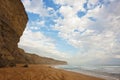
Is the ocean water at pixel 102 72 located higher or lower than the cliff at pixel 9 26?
lower

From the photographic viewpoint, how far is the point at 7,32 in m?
27.8

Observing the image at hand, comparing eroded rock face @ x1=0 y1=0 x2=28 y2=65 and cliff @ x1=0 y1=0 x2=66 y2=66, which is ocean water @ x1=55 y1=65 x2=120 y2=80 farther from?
eroded rock face @ x1=0 y1=0 x2=28 y2=65

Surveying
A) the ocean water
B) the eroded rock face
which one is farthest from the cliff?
the ocean water

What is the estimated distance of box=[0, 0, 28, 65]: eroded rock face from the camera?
25266 millimetres

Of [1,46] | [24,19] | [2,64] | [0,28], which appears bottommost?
[2,64]

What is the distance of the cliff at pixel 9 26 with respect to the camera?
24900mm

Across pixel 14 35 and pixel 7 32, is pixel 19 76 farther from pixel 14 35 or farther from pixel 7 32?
pixel 14 35

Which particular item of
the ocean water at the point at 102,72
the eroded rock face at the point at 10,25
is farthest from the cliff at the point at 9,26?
the ocean water at the point at 102,72

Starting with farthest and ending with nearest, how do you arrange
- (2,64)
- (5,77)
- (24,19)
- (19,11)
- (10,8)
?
1. (24,19)
2. (19,11)
3. (10,8)
4. (2,64)
5. (5,77)

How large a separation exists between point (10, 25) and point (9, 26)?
3.24 feet

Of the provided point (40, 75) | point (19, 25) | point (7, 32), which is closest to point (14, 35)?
point (7, 32)

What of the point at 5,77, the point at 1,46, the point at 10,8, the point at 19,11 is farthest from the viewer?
the point at 19,11

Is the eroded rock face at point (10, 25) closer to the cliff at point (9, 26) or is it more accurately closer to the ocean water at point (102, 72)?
the cliff at point (9, 26)

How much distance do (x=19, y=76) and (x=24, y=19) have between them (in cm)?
2785
